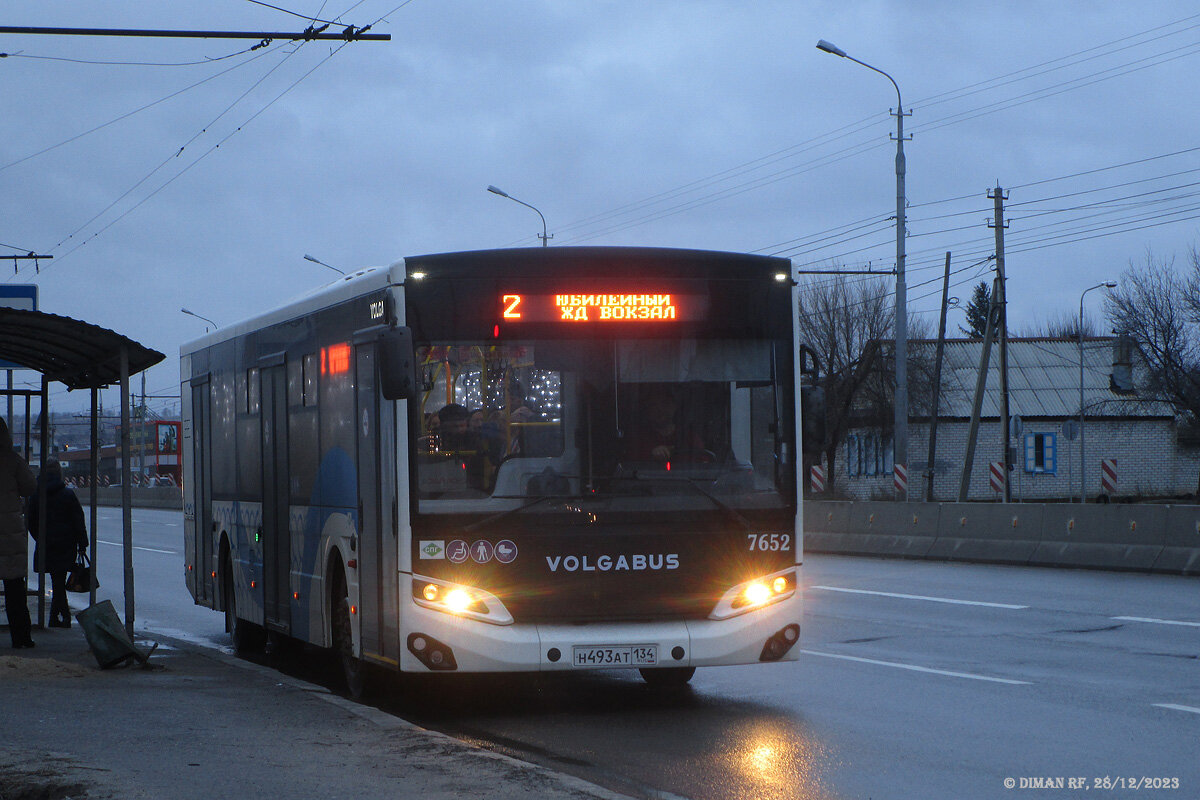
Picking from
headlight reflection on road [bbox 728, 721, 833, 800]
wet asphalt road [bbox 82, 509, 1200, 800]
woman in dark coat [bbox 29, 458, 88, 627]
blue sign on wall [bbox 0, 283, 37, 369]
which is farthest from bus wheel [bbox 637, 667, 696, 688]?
blue sign on wall [bbox 0, 283, 37, 369]

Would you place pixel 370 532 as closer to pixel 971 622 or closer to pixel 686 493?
pixel 686 493

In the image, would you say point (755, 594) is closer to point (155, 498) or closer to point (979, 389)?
point (979, 389)

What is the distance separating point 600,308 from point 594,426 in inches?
29.7

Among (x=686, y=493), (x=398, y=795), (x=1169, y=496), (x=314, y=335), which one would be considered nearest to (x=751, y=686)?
(x=686, y=493)

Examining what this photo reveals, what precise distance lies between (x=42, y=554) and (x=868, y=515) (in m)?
15.8

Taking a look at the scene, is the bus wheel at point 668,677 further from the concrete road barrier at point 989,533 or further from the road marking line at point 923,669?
the concrete road barrier at point 989,533

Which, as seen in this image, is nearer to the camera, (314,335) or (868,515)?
(314,335)

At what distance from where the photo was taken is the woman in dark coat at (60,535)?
15.7 m

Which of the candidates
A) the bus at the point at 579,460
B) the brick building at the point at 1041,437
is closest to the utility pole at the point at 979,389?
the brick building at the point at 1041,437

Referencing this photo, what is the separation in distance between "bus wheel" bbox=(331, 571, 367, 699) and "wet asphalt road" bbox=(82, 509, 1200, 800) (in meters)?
0.26

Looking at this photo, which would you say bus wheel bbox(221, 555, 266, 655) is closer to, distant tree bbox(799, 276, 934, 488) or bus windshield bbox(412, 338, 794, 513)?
bus windshield bbox(412, 338, 794, 513)

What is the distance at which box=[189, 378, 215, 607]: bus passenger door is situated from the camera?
14.9 metres

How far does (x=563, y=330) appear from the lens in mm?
9477

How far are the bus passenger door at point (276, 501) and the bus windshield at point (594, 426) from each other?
10.0ft
